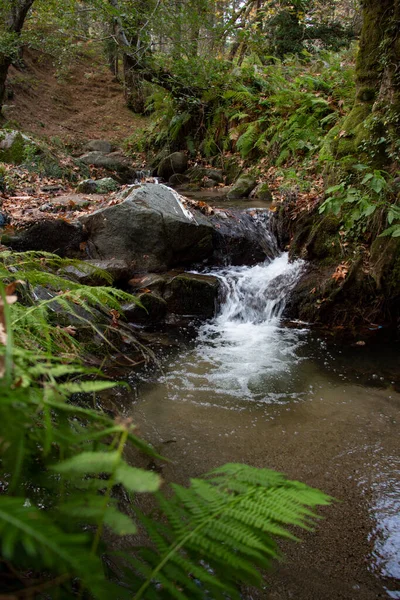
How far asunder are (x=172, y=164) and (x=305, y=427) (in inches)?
453

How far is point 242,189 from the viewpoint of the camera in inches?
413

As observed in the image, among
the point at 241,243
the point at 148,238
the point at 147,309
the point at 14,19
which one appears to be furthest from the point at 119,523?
the point at 14,19

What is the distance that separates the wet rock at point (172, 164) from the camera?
13.2 m

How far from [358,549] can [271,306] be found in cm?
462

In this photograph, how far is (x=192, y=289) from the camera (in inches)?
253

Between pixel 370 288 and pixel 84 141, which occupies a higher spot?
Result: pixel 84 141

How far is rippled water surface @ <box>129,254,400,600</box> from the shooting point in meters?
2.07

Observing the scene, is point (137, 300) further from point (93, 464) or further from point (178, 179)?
point (178, 179)

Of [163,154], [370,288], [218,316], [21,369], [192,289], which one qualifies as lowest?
[218,316]

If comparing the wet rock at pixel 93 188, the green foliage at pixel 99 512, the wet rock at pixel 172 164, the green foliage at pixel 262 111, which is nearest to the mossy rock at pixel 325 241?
the green foliage at pixel 262 111

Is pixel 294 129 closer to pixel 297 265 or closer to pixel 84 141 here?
pixel 297 265

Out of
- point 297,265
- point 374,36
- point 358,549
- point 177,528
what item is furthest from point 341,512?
point 374,36

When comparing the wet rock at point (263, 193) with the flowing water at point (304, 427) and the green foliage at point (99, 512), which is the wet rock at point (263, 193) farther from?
the green foliage at point (99, 512)

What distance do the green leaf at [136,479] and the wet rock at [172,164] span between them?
43.6 ft
